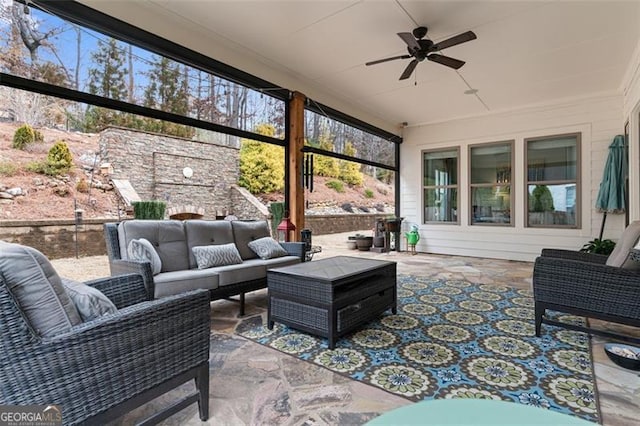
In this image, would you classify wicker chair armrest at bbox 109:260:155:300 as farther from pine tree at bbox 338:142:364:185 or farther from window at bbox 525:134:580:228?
pine tree at bbox 338:142:364:185

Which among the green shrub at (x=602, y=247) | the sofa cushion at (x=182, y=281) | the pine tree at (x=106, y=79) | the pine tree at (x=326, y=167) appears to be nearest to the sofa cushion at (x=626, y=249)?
the green shrub at (x=602, y=247)

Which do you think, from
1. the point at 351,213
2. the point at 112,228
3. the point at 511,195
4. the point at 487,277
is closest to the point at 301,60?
the point at 112,228

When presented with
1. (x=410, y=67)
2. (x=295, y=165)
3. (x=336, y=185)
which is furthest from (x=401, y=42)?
(x=336, y=185)

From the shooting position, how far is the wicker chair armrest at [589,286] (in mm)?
2402

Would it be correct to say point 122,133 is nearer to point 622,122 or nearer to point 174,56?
point 174,56

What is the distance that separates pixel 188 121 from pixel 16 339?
10.8ft

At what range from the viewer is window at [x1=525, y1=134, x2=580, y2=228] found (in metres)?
6.34

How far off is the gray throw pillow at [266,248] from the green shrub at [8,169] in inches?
94.5

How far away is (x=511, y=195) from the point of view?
697cm

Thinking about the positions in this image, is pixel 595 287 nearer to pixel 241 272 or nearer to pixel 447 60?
pixel 447 60

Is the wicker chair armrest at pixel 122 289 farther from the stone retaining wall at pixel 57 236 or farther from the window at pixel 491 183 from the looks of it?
the window at pixel 491 183

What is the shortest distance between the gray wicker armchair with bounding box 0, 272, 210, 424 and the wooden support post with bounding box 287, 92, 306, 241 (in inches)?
140

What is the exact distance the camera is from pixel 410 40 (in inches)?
139

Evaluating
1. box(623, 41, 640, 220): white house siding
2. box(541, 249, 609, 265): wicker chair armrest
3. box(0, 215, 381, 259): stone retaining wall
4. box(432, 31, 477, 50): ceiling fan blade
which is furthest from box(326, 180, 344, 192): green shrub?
box(541, 249, 609, 265): wicker chair armrest
